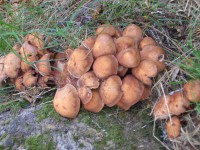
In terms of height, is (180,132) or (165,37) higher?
(165,37)

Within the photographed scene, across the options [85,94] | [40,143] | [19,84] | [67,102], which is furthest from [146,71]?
[19,84]

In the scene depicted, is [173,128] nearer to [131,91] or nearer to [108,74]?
[131,91]

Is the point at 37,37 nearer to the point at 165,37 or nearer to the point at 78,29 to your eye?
the point at 78,29

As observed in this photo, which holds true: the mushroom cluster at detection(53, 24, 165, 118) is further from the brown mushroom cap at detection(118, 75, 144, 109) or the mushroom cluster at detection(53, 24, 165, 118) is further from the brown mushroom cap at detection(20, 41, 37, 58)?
the brown mushroom cap at detection(20, 41, 37, 58)

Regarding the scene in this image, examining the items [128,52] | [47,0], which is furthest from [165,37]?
[47,0]

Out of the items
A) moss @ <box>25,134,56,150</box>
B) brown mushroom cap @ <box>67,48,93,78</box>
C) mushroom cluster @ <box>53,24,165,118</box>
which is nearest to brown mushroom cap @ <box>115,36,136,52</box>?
mushroom cluster @ <box>53,24,165,118</box>

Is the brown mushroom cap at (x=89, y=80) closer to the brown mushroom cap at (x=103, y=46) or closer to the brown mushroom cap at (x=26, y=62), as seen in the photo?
the brown mushroom cap at (x=103, y=46)
